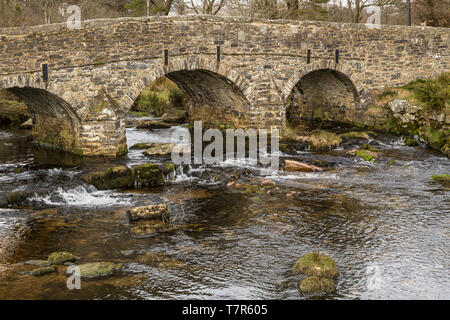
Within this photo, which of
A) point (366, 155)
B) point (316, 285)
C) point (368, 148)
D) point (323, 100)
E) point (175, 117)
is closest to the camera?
point (316, 285)

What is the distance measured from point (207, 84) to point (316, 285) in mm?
14235

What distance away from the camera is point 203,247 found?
1012cm

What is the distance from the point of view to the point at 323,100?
25.2m

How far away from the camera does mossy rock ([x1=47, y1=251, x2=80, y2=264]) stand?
9.28m

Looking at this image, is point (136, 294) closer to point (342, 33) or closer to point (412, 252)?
point (412, 252)

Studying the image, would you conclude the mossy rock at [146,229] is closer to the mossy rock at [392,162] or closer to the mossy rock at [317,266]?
the mossy rock at [317,266]

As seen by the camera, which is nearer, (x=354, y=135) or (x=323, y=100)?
(x=354, y=135)

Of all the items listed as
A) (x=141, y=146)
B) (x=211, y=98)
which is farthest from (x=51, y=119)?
(x=211, y=98)

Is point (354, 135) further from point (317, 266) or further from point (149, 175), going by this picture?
point (317, 266)

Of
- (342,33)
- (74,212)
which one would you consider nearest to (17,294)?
(74,212)

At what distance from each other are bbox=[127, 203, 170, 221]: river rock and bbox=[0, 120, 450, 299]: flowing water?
301mm

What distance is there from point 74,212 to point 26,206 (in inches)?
50.8

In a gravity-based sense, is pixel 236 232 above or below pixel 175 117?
below

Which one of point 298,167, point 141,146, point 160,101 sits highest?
point 160,101
